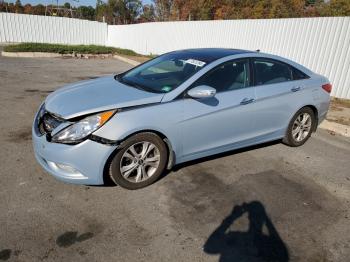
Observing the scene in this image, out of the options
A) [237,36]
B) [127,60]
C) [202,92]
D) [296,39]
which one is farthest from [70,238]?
[127,60]

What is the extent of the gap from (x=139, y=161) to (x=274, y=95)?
234 centimetres

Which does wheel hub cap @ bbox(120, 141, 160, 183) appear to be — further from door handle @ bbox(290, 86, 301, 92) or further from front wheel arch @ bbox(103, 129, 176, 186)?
door handle @ bbox(290, 86, 301, 92)

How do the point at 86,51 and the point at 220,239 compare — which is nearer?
the point at 220,239

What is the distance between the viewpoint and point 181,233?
303 cm

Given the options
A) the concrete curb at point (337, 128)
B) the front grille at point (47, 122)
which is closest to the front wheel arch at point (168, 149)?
the front grille at point (47, 122)

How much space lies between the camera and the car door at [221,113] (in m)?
3.92

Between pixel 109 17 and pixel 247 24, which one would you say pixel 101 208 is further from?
pixel 109 17

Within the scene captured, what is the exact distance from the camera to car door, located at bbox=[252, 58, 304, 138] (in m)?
4.59

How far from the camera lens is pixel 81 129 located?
3.34 m

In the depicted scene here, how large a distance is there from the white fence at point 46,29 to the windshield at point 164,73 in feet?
81.1

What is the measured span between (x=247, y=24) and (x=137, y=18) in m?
45.3

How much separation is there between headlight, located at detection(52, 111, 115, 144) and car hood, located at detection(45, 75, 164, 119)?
88 millimetres

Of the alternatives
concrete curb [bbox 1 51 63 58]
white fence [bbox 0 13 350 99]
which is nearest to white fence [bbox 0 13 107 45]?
white fence [bbox 0 13 350 99]

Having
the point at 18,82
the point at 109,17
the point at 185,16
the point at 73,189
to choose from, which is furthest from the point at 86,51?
the point at 109,17
